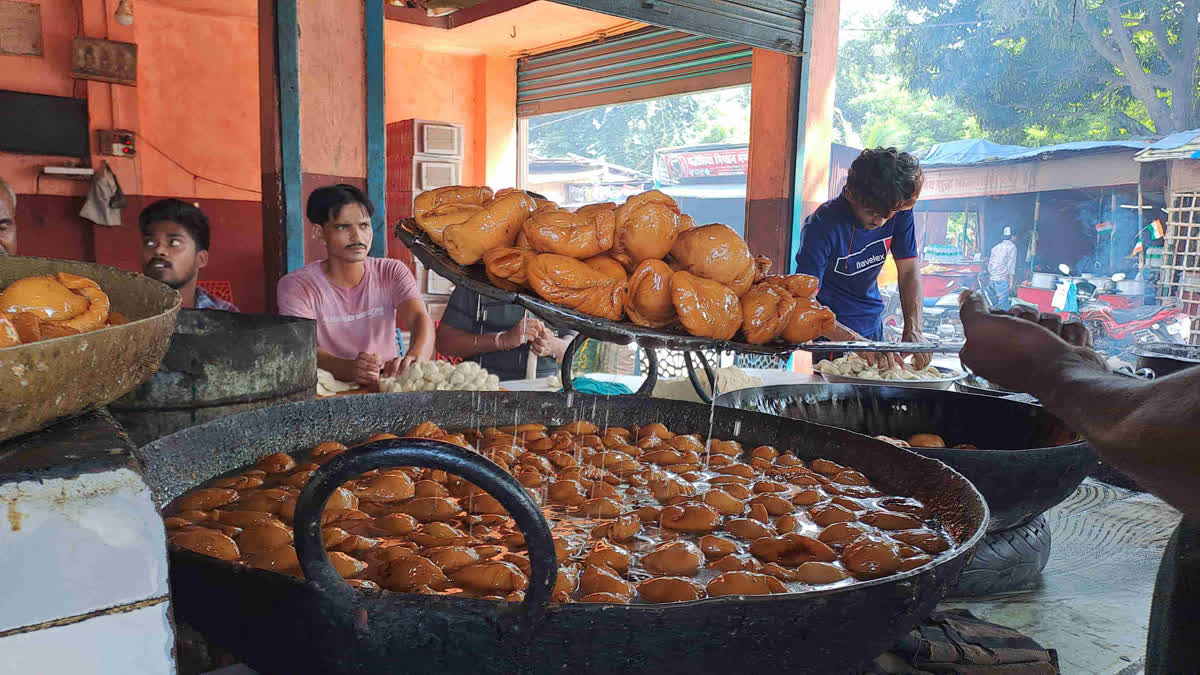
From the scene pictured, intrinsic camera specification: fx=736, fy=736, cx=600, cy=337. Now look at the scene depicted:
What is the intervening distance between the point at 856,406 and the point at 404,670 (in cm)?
188

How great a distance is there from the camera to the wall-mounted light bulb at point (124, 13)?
6.19 meters

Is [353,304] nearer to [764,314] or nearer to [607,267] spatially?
[607,267]

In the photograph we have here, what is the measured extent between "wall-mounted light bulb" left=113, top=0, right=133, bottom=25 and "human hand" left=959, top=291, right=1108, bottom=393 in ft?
23.6

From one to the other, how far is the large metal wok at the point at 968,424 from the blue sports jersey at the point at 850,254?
6.62 ft

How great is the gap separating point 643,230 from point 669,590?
67cm

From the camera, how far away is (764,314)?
4.73ft

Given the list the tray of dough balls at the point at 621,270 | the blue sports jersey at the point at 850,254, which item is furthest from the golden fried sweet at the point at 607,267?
the blue sports jersey at the point at 850,254

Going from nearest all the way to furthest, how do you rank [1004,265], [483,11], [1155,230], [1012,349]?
[1012,349] < [483,11] < [1155,230] < [1004,265]

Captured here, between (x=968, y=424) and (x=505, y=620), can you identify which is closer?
(x=505, y=620)

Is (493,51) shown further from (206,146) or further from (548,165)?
(548,165)

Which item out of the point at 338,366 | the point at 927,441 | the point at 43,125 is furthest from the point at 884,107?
the point at 927,441

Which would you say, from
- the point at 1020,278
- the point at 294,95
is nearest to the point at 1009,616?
the point at 294,95

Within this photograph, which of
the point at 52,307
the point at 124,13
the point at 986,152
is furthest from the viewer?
the point at 986,152

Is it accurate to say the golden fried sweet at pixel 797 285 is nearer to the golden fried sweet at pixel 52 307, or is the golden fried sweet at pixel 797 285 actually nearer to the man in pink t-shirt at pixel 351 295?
the golden fried sweet at pixel 52 307
